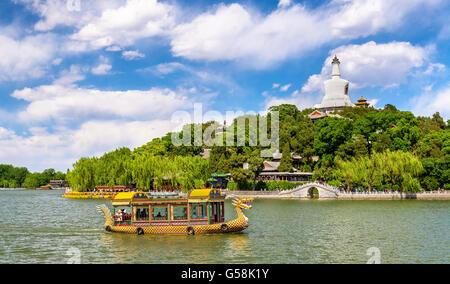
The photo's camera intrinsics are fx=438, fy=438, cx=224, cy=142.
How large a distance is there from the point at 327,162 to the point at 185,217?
3826cm

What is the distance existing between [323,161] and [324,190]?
19.1 ft

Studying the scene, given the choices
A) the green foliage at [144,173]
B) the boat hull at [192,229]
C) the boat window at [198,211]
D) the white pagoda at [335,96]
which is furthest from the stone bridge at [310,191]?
the white pagoda at [335,96]

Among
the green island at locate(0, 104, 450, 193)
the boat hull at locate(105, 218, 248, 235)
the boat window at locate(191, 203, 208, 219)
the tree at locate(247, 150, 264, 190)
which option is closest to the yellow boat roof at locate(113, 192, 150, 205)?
the boat hull at locate(105, 218, 248, 235)

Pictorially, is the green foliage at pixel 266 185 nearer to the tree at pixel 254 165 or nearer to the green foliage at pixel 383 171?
the tree at pixel 254 165

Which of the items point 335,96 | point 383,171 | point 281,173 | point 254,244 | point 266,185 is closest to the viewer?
point 254,244

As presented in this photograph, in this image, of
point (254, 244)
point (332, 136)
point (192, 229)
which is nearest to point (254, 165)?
point (332, 136)

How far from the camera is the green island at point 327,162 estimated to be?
2003 inches

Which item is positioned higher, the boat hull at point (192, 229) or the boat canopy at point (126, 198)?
the boat canopy at point (126, 198)

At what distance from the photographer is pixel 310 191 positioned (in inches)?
2239

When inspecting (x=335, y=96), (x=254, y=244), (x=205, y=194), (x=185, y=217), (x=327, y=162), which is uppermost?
(x=335, y=96)

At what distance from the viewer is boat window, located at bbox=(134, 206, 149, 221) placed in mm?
23078

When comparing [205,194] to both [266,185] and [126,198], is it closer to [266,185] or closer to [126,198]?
[126,198]

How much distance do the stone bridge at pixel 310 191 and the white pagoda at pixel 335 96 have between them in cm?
3910
